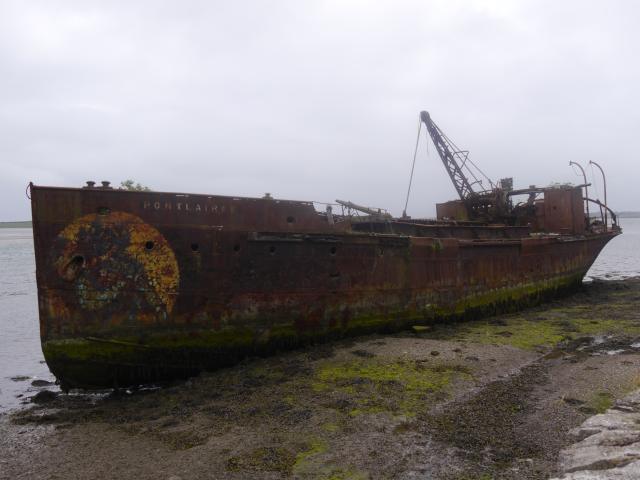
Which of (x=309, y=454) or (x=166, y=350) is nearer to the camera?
(x=309, y=454)

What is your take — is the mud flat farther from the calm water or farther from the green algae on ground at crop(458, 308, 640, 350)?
the calm water

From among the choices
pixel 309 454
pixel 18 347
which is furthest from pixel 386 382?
pixel 18 347

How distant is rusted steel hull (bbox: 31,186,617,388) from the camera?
741 centimetres

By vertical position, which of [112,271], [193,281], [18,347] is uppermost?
[112,271]

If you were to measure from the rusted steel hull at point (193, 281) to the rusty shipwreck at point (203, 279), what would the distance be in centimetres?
2

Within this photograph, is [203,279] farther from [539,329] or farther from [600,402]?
[539,329]

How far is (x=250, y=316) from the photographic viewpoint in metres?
8.41

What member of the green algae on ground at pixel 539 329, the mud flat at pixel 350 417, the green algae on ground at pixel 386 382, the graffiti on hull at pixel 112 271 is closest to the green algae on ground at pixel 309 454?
the mud flat at pixel 350 417

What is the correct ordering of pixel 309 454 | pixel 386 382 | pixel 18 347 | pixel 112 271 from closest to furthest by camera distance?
pixel 309 454
pixel 386 382
pixel 112 271
pixel 18 347

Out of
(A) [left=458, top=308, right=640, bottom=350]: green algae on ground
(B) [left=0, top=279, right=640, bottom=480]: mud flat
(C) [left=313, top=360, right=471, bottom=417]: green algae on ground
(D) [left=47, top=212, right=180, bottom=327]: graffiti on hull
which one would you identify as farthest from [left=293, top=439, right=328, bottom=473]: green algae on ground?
(A) [left=458, top=308, right=640, bottom=350]: green algae on ground

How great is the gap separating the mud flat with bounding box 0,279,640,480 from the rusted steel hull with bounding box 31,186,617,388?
0.52 meters

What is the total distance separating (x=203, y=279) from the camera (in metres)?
8.06

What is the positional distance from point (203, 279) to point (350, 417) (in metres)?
3.60

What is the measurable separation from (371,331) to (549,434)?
16.0ft
